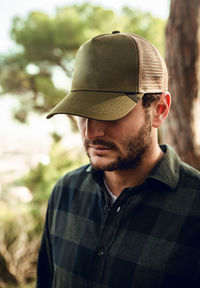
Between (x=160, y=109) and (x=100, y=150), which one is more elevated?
(x=160, y=109)

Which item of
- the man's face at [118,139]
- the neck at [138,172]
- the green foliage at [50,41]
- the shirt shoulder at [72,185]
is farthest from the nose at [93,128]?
the green foliage at [50,41]

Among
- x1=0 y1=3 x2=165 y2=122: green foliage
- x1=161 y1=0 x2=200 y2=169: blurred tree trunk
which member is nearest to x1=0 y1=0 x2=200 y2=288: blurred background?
x1=0 y1=3 x2=165 y2=122: green foliage

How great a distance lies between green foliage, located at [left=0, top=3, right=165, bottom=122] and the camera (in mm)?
5652

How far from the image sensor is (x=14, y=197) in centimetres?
468

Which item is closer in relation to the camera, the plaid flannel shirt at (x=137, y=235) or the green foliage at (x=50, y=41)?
the plaid flannel shirt at (x=137, y=235)

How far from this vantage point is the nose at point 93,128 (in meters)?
0.94

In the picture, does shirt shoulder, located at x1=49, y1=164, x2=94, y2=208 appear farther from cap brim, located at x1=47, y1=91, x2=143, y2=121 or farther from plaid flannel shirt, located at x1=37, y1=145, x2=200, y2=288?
cap brim, located at x1=47, y1=91, x2=143, y2=121

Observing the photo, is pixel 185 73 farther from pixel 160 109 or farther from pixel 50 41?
pixel 50 41

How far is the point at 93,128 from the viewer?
946 millimetres

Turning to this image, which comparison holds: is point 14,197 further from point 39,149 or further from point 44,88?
point 44,88

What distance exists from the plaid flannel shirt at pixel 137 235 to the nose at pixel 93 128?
0.20 meters

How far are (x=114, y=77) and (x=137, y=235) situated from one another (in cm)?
48

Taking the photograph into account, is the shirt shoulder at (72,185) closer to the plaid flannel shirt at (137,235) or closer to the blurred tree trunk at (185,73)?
the plaid flannel shirt at (137,235)

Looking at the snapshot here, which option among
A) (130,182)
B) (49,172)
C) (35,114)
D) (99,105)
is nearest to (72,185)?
(130,182)
